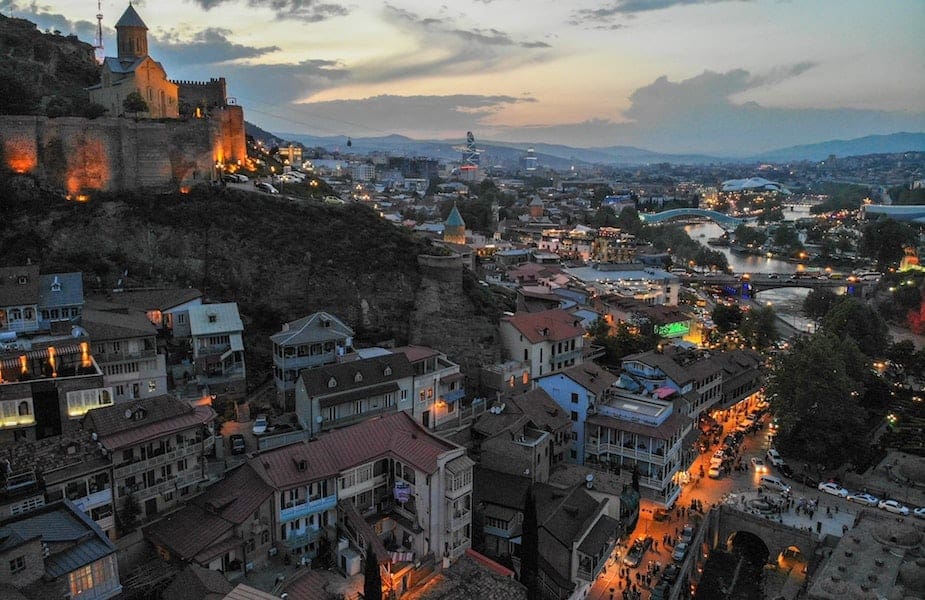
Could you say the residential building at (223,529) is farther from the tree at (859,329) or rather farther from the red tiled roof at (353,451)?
the tree at (859,329)

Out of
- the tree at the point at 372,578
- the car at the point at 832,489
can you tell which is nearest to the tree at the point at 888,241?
the car at the point at 832,489

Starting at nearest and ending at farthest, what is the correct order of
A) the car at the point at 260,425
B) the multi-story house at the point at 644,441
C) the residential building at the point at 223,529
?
the residential building at the point at 223,529 → the car at the point at 260,425 → the multi-story house at the point at 644,441

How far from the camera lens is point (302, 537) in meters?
17.5

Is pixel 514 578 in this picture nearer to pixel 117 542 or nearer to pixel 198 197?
pixel 117 542

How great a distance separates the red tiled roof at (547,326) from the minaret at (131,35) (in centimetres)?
2566

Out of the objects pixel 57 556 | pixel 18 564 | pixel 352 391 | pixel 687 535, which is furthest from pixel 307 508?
pixel 687 535

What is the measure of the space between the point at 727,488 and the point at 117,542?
21650 mm

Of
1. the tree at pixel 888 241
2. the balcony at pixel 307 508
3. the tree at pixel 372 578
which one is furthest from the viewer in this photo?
the tree at pixel 888 241

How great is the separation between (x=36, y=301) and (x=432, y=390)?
13.6 m

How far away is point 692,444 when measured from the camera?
27.0m

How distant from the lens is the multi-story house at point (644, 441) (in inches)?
949

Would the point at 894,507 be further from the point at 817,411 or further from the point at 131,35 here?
the point at 131,35

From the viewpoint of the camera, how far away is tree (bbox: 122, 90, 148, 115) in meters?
33.5

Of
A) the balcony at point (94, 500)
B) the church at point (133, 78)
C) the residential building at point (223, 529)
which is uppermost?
the church at point (133, 78)
